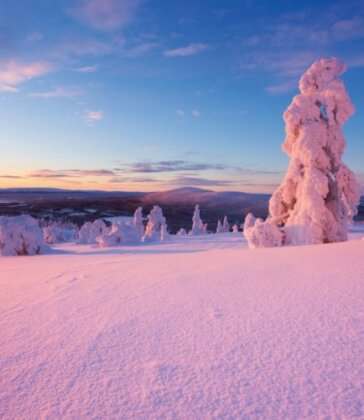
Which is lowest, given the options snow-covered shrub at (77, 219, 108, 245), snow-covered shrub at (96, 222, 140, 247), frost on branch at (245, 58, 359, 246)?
snow-covered shrub at (77, 219, 108, 245)

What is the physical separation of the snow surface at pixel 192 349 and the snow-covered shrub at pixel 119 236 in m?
17.6

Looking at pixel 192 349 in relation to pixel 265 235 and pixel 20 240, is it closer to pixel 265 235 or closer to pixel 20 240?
pixel 265 235

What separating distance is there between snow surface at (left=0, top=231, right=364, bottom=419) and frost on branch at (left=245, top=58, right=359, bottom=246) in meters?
8.88

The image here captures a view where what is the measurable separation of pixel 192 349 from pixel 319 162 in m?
12.3

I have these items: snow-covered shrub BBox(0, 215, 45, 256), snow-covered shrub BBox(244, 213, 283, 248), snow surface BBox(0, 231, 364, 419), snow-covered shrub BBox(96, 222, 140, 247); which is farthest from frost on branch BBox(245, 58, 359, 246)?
snow-covered shrub BBox(96, 222, 140, 247)

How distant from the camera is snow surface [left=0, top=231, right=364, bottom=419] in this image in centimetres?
214

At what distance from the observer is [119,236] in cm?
2300

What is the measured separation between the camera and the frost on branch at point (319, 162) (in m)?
13.2

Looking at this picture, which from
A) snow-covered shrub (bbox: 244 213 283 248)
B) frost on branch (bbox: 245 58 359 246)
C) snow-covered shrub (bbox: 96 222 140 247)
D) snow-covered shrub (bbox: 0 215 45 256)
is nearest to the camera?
frost on branch (bbox: 245 58 359 246)

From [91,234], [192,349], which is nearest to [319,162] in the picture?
[192,349]

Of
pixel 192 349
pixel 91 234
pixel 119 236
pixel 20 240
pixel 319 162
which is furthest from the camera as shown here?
pixel 91 234

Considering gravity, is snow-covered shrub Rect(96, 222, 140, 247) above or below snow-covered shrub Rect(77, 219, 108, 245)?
above

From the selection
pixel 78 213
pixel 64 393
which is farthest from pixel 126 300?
pixel 78 213

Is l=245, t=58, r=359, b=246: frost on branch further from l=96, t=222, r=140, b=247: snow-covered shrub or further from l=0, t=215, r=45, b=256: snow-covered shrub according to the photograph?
l=96, t=222, r=140, b=247: snow-covered shrub
